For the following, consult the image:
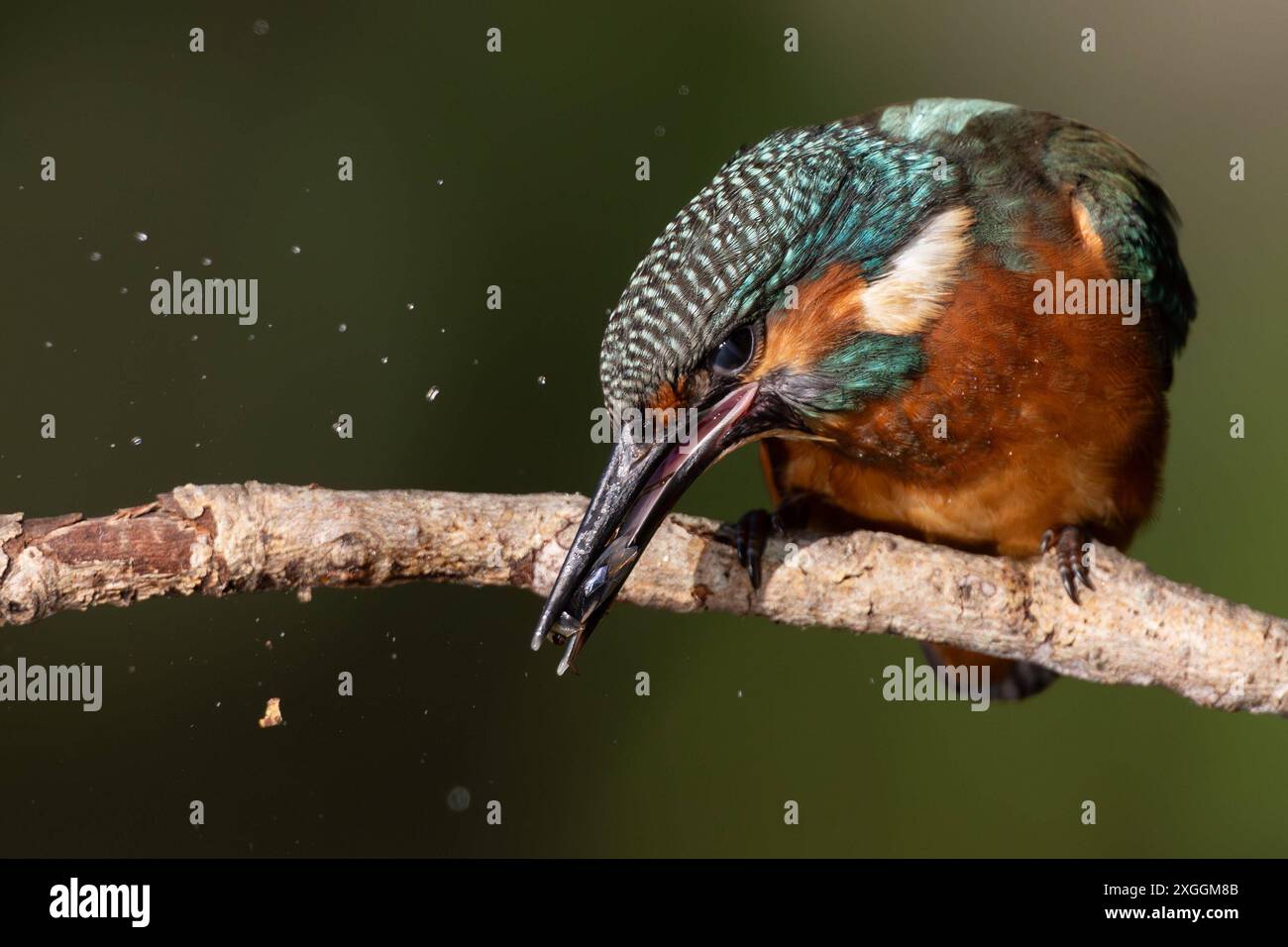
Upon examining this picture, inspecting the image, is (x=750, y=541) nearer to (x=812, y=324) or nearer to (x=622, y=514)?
(x=622, y=514)

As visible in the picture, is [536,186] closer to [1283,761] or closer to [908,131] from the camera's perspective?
[908,131]

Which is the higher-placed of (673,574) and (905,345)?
(905,345)

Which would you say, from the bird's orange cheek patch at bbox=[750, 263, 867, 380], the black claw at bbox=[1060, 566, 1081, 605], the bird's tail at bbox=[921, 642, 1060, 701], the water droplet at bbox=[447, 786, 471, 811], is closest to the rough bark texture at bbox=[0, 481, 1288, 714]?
the black claw at bbox=[1060, 566, 1081, 605]

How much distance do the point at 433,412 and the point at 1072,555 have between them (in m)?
2.44

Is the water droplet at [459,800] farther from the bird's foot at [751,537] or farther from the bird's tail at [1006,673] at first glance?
the bird's foot at [751,537]

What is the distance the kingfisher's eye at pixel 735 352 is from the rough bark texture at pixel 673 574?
0.30 m

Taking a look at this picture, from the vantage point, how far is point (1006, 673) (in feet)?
11.3

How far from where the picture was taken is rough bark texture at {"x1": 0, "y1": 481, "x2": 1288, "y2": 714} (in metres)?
2.00

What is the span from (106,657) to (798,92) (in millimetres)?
3015

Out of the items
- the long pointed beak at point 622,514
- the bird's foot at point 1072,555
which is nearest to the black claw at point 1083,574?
the bird's foot at point 1072,555

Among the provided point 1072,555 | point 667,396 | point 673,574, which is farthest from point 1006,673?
point 667,396

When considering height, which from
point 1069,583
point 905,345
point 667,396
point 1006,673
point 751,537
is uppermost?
point 905,345

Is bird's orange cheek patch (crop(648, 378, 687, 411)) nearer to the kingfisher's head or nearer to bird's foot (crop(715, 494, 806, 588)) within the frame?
Result: the kingfisher's head

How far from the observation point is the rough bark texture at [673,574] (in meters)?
2.00
